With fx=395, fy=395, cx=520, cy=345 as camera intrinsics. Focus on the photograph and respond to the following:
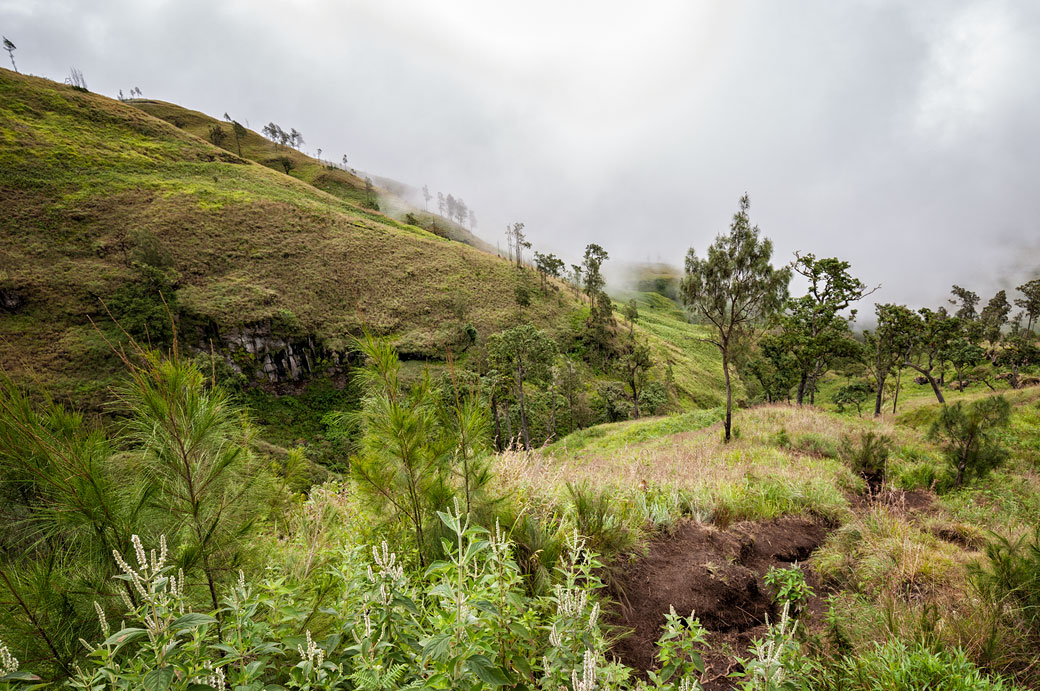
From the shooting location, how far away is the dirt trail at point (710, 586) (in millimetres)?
3227

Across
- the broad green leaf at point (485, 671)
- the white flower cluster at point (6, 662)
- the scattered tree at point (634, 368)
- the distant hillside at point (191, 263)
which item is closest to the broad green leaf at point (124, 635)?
the white flower cluster at point (6, 662)

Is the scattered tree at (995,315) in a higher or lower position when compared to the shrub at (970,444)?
higher

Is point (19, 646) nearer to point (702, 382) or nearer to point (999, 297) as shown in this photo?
point (702, 382)

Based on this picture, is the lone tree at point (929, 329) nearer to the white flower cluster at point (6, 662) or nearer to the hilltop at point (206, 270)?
the hilltop at point (206, 270)

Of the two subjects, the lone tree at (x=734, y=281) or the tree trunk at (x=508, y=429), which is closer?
the tree trunk at (x=508, y=429)

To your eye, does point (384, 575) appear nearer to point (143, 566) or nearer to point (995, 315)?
point (143, 566)

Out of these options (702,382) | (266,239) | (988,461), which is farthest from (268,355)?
(702,382)

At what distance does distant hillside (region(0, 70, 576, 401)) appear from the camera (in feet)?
132

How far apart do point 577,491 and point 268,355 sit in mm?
47920

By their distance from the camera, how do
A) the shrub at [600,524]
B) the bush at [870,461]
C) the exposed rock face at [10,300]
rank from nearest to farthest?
the shrub at [600,524] → the bush at [870,461] → the exposed rock face at [10,300]

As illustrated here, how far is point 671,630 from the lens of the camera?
203 centimetres

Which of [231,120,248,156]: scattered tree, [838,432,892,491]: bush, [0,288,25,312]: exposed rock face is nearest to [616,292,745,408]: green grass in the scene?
[838,432,892,491]: bush

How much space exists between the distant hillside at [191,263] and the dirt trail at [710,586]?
30.5 m

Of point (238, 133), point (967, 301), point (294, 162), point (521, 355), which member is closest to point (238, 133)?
point (238, 133)
